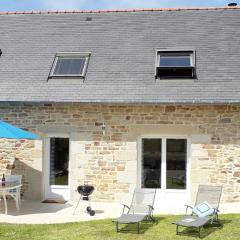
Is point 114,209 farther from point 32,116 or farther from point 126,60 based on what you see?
point 126,60

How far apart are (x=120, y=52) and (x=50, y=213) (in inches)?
235

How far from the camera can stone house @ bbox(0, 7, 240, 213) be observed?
1245 cm

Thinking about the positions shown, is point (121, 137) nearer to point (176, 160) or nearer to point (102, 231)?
point (176, 160)

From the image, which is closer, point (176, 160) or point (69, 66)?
point (176, 160)

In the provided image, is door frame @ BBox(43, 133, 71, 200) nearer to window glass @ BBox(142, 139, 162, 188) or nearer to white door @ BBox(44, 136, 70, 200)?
white door @ BBox(44, 136, 70, 200)

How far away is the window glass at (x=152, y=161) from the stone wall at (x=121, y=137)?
36cm

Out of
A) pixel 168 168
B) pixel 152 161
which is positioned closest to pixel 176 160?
pixel 168 168

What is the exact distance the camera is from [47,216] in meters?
11.1

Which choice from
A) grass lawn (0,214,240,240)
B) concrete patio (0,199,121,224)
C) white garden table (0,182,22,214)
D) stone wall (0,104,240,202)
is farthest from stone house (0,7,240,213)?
grass lawn (0,214,240,240)

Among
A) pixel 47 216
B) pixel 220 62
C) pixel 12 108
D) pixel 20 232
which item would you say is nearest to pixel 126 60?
pixel 220 62

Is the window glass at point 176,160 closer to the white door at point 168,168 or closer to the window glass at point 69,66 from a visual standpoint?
the white door at point 168,168

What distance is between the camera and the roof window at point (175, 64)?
44.3 feet

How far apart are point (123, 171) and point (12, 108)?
3839 millimetres

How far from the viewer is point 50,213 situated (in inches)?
451
